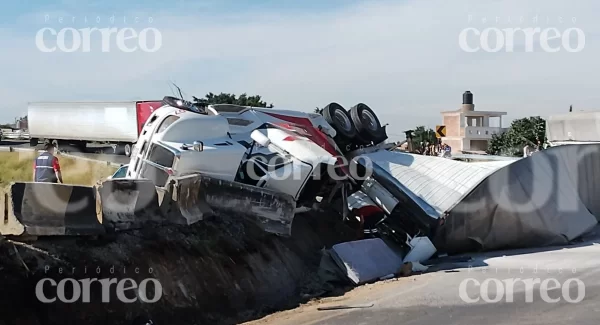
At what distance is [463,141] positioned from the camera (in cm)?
4994

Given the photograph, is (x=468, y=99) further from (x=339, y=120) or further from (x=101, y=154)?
(x=339, y=120)

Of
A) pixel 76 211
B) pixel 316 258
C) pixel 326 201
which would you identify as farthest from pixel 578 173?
pixel 76 211

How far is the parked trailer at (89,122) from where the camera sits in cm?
2479

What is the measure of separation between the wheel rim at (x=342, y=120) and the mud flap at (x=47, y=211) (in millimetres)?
7253

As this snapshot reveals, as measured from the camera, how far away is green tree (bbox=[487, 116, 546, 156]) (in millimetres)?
34625

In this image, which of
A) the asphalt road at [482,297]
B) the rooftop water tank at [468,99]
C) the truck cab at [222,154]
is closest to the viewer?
the asphalt road at [482,297]

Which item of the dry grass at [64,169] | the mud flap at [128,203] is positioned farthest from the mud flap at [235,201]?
the dry grass at [64,169]

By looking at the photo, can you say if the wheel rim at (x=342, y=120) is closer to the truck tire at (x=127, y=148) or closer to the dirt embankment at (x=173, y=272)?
the dirt embankment at (x=173, y=272)

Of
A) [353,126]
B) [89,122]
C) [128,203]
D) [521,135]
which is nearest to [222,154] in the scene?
[128,203]

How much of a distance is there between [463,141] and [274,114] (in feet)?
128

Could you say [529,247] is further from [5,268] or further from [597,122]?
[5,268]

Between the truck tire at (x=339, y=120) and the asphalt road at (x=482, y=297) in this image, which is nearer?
the asphalt road at (x=482, y=297)

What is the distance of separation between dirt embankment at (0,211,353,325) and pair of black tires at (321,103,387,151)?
3938mm

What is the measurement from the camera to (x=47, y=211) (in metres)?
7.65
